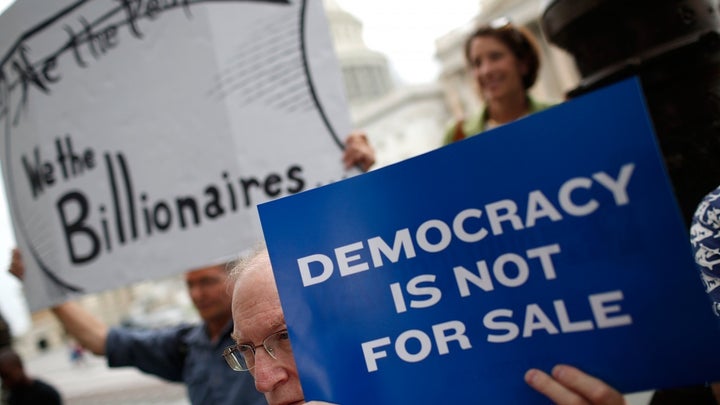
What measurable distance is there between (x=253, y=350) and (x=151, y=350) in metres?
1.43

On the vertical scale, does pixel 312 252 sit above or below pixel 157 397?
above

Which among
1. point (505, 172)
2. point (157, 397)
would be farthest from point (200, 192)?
point (157, 397)

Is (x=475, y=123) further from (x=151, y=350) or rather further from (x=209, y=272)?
(x=151, y=350)

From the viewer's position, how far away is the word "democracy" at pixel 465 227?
69cm

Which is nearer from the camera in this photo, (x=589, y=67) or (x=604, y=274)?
(x=604, y=274)

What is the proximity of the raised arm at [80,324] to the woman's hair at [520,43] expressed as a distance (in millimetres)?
2133

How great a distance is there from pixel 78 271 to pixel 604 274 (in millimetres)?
2143

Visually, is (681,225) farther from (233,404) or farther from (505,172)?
(233,404)

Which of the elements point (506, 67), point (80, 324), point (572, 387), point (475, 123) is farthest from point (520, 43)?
point (80, 324)

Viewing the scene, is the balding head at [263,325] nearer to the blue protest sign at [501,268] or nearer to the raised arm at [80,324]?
the blue protest sign at [501,268]

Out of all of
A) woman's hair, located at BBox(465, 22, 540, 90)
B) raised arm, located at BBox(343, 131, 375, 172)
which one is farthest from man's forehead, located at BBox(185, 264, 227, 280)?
woman's hair, located at BBox(465, 22, 540, 90)

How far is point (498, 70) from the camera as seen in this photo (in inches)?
84.8

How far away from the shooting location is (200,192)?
2061mm

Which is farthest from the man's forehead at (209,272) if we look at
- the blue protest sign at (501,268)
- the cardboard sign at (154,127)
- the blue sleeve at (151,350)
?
the blue protest sign at (501,268)
